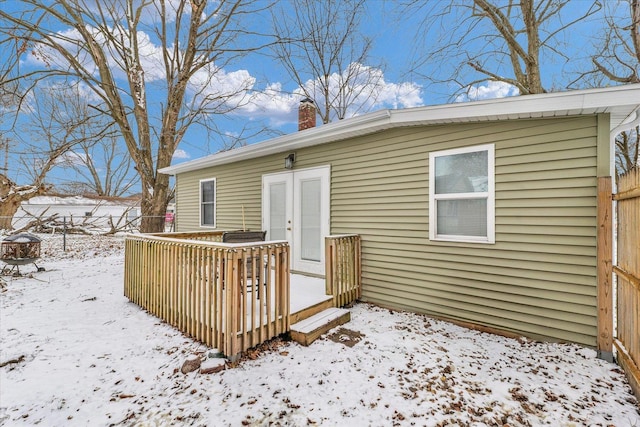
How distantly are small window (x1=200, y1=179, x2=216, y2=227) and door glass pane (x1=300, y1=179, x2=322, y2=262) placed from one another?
3304 millimetres

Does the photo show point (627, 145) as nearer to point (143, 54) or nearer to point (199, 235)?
point (199, 235)

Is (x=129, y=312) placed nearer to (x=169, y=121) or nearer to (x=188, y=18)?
(x=169, y=121)

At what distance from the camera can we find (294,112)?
13.4 meters

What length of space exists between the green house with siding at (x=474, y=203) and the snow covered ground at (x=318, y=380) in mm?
494

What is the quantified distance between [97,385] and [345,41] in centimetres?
1486

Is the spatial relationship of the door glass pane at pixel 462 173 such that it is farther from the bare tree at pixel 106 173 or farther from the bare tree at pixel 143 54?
the bare tree at pixel 106 173

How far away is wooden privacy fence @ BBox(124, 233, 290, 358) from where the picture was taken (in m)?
2.90

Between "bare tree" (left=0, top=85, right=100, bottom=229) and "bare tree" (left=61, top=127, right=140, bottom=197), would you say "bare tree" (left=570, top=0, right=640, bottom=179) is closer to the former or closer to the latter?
"bare tree" (left=0, top=85, right=100, bottom=229)

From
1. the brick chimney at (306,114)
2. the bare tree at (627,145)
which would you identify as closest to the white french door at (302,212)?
the brick chimney at (306,114)

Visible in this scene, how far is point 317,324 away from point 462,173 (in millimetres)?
2751

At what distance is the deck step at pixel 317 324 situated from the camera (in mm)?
3330

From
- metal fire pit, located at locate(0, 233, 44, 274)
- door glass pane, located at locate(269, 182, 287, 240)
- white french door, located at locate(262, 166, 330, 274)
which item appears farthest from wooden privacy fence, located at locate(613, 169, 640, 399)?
metal fire pit, located at locate(0, 233, 44, 274)

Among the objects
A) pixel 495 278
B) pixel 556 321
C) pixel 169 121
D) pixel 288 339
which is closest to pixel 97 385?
pixel 288 339

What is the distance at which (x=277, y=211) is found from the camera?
20.4 feet
